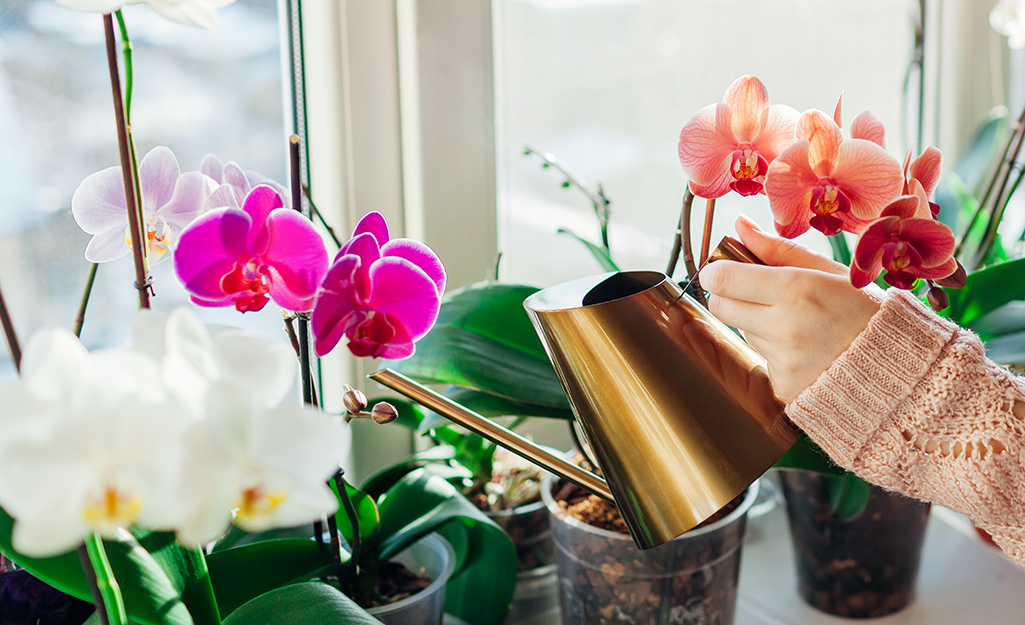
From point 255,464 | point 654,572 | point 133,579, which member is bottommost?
point 654,572

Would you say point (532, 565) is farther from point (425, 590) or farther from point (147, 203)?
point (147, 203)

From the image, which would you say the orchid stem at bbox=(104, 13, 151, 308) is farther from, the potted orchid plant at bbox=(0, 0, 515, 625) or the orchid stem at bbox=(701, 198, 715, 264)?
the orchid stem at bbox=(701, 198, 715, 264)

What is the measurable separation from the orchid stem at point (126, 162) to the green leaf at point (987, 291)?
2.00 feet

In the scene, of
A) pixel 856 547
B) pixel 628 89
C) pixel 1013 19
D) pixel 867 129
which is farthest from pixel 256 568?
pixel 1013 19

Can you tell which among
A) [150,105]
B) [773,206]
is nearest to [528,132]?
[150,105]

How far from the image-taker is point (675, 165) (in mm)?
960

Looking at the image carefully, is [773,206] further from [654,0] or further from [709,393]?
[654,0]

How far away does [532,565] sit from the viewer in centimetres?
76

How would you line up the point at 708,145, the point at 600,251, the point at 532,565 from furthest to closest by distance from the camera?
1. the point at 532,565
2. the point at 600,251
3. the point at 708,145

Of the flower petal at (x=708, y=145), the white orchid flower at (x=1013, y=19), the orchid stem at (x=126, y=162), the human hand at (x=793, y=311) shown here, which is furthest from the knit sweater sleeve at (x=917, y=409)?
the white orchid flower at (x=1013, y=19)

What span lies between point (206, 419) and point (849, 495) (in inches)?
24.1

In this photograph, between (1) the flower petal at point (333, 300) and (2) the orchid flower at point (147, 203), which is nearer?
(1) the flower petal at point (333, 300)

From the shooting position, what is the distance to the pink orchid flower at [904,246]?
325 millimetres

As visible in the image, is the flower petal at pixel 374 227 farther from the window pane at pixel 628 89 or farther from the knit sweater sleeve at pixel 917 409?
the window pane at pixel 628 89
